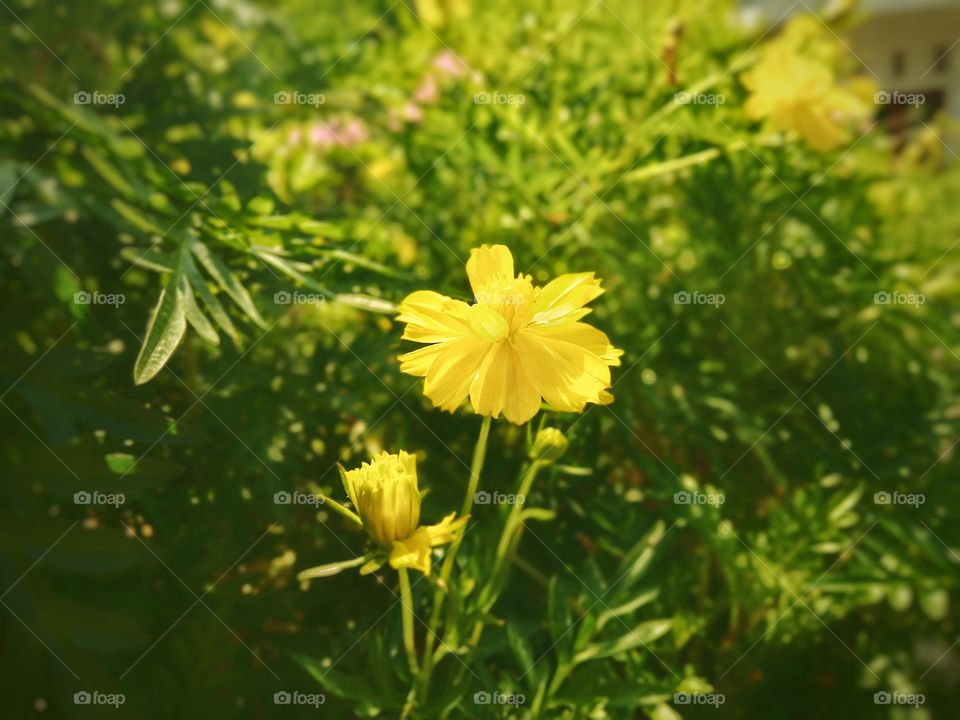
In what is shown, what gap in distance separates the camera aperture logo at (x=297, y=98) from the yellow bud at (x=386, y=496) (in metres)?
0.73

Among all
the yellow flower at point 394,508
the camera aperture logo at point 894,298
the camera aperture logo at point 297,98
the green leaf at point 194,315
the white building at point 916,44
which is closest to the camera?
the yellow flower at point 394,508

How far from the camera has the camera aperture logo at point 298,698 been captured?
604 mm

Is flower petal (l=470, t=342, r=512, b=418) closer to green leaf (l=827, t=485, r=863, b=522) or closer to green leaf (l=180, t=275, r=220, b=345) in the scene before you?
green leaf (l=180, t=275, r=220, b=345)

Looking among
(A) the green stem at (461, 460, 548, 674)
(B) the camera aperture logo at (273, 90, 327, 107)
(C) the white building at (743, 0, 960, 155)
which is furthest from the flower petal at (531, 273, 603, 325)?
(C) the white building at (743, 0, 960, 155)

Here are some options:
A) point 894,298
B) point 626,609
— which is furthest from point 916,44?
point 626,609

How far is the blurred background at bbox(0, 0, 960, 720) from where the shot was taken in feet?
1.94

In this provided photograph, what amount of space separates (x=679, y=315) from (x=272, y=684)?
1.79 feet

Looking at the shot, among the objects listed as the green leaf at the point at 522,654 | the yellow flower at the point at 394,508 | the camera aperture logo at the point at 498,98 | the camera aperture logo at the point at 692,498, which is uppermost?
the camera aperture logo at the point at 498,98

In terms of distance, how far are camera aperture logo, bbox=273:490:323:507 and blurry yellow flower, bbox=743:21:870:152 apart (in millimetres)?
594

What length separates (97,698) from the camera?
591mm

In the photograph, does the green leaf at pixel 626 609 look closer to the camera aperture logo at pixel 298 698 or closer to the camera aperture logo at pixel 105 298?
the camera aperture logo at pixel 298 698

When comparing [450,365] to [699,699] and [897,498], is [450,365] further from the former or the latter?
[897,498]

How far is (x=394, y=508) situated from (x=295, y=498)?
0.87 ft

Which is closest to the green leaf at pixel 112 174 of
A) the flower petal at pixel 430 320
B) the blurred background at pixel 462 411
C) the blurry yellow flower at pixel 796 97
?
the blurred background at pixel 462 411
